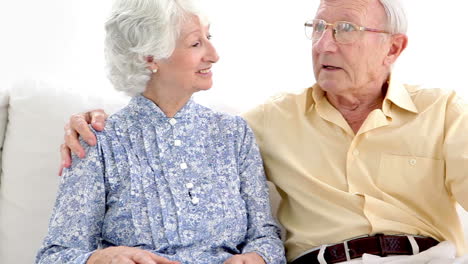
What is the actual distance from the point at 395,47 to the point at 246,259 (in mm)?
798

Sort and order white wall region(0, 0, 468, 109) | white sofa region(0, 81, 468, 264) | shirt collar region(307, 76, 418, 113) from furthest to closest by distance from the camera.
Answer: white wall region(0, 0, 468, 109)
white sofa region(0, 81, 468, 264)
shirt collar region(307, 76, 418, 113)

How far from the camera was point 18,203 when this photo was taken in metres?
2.22

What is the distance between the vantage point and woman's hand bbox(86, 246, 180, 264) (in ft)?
5.83

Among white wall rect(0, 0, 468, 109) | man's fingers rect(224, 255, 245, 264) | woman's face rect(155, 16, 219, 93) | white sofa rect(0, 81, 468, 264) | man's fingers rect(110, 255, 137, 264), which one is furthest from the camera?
white wall rect(0, 0, 468, 109)

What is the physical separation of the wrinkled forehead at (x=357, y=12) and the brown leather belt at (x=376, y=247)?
2.06 ft

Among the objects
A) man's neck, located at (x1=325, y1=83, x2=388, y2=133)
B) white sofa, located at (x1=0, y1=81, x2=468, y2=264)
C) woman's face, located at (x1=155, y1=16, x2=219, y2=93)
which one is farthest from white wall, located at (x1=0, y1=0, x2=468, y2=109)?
woman's face, located at (x1=155, y1=16, x2=219, y2=93)

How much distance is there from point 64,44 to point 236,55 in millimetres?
700

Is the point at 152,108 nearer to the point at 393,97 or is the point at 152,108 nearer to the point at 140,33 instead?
the point at 140,33

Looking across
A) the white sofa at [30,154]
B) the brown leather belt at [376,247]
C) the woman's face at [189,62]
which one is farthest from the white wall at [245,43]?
the brown leather belt at [376,247]

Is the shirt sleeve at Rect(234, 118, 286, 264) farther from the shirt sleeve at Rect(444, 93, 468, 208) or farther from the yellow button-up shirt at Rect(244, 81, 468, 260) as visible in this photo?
the shirt sleeve at Rect(444, 93, 468, 208)

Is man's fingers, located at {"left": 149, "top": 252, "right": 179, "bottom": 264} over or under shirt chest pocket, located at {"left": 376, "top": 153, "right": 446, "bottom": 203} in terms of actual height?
under

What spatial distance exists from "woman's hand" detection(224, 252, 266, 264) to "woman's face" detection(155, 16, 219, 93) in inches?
19.2

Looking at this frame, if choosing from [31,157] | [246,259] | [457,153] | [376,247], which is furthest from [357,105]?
[31,157]

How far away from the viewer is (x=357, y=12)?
6.81ft
